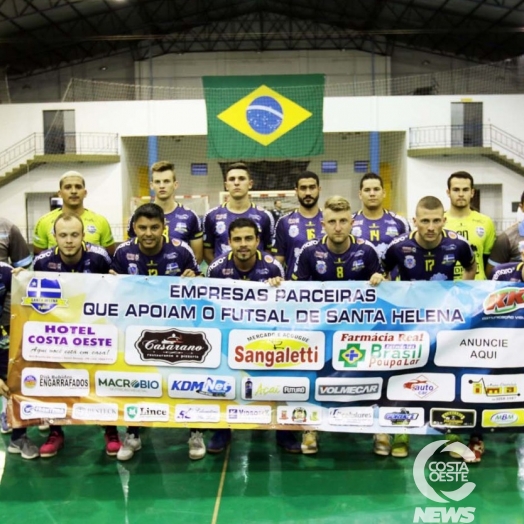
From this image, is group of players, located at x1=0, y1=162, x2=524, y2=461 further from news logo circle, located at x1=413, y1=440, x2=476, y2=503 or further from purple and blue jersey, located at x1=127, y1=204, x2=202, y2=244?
purple and blue jersey, located at x1=127, y1=204, x2=202, y2=244

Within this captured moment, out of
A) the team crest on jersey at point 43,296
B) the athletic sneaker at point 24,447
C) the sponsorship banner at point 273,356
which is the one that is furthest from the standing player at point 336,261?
the athletic sneaker at point 24,447

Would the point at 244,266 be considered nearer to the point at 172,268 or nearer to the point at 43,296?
the point at 172,268

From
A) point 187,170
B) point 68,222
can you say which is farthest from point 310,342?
point 187,170

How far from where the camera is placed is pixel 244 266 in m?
4.21

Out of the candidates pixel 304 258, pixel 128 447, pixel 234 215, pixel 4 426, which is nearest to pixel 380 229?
pixel 304 258

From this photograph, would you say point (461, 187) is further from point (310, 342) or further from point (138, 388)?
point (138, 388)

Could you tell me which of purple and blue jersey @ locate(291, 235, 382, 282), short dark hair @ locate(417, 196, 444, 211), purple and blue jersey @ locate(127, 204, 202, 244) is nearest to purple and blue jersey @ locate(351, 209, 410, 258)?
purple and blue jersey @ locate(291, 235, 382, 282)

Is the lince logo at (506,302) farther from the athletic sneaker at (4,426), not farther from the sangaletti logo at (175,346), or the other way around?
the athletic sneaker at (4,426)

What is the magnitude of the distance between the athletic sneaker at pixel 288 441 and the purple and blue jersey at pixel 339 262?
1.21 metres

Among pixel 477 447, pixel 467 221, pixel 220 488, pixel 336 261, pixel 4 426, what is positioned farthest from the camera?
pixel 467 221

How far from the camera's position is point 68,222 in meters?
4.14

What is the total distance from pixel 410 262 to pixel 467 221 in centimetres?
103

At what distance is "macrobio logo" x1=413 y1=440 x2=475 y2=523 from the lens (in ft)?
10.8

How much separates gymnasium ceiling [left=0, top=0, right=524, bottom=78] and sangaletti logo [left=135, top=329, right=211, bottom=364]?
20.6 m
